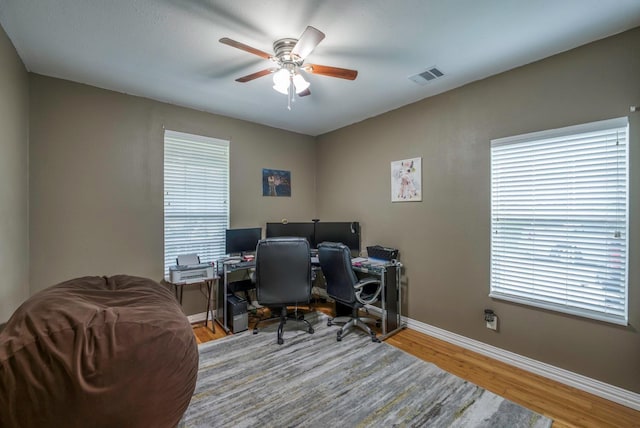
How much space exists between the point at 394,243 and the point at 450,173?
3.48 feet

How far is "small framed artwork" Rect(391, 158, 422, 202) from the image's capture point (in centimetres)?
322

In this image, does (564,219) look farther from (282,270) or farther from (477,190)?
(282,270)

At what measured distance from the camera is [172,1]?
169 cm

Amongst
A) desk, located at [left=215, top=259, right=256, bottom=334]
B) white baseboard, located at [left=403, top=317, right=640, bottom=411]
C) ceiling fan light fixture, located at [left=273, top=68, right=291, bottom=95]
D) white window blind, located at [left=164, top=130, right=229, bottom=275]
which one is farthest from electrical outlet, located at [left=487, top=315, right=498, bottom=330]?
white window blind, located at [left=164, top=130, right=229, bottom=275]

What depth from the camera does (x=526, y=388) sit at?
2.16 m

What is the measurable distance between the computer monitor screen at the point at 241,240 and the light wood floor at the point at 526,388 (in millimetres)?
1082

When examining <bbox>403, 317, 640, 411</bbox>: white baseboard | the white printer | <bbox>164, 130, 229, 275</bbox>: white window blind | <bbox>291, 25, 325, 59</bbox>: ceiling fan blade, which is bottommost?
<bbox>403, 317, 640, 411</bbox>: white baseboard

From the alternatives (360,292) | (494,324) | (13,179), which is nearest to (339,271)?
(360,292)

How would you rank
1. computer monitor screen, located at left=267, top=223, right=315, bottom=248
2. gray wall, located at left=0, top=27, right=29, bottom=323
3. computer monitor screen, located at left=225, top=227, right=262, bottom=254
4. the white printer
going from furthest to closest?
computer monitor screen, located at left=267, top=223, right=315, bottom=248 → computer monitor screen, located at left=225, top=227, right=262, bottom=254 → the white printer → gray wall, located at left=0, top=27, right=29, bottom=323

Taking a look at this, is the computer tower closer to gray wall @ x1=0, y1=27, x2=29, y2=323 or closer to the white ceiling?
gray wall @ x1=0, y1=27, x2=29, y2=323

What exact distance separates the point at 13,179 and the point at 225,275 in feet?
6.27

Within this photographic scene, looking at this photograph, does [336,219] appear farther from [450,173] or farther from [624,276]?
[624,276]

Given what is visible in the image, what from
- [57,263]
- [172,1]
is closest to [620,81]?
[172,1]

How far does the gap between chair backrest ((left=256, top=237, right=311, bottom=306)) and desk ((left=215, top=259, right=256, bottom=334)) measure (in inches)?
17.1
